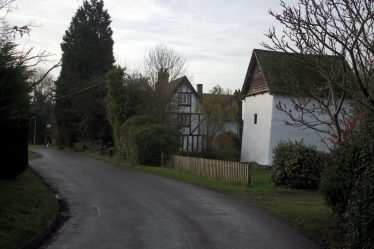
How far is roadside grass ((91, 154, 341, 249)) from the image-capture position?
10820 millimetres

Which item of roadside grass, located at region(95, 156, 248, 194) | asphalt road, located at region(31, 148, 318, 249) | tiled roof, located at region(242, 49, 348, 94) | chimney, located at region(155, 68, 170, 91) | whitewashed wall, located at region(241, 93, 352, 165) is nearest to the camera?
Answer: asphalt road, located at region(31, 148, 318, 249)

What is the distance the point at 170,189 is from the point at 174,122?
78.1ft

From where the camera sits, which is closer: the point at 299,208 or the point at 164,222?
the point at 164,222

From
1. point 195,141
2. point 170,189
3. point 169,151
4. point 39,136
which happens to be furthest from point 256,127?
point 39,136

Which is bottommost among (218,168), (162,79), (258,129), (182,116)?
(218,168)

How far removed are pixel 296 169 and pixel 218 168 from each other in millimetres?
4375

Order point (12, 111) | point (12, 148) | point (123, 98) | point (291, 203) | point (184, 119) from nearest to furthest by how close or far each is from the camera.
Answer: point (12, 111) → point (291, 203) → point (12, 148) → point (123, 98) → point (184, 119)

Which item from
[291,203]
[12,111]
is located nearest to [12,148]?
[12,111]

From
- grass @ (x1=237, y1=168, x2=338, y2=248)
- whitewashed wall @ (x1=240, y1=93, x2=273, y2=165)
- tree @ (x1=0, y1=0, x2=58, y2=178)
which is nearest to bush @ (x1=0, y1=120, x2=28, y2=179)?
tree @ (x1=0, y1=0, x2=58, y2=178)

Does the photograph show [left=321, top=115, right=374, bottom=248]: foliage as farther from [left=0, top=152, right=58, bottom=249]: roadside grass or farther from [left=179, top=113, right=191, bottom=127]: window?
[left=179, top=113, right=191, bottom=127]: window

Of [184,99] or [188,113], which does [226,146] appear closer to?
[188,113]

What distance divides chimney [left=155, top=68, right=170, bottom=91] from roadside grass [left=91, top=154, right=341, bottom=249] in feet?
60.2

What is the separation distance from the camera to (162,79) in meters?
44.6

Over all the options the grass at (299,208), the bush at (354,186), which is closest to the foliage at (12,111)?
the grass at (299,208)
